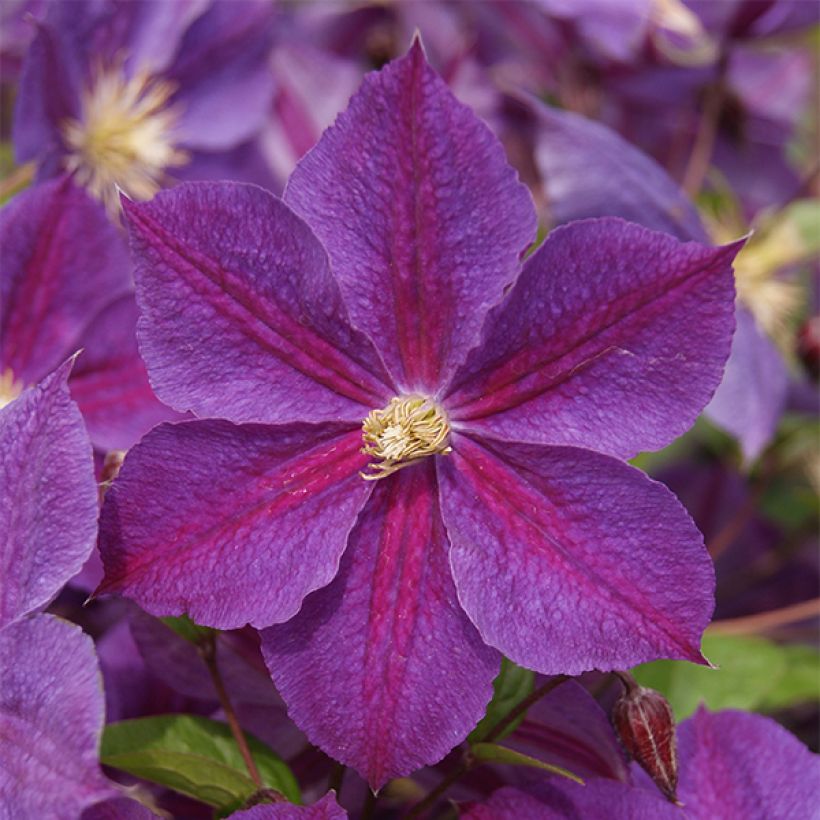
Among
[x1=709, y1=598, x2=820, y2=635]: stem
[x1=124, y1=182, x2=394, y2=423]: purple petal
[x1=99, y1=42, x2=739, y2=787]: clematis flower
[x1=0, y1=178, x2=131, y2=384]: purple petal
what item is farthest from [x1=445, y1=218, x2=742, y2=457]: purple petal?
[x1=709, y1=598, x2=820, y2=635]: stem

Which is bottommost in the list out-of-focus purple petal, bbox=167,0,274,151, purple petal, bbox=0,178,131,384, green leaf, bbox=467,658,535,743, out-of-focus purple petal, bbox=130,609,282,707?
green leaf, bbox=467,658,535,743

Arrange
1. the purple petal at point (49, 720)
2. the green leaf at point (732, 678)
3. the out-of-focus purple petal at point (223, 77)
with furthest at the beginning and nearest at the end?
the out-of-focus purple petal at point (223, 77)
the green leaf at point (732, 678)
the purple petal at point (49, 720)

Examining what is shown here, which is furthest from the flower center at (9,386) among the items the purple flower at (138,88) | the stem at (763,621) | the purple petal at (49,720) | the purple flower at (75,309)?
the stem at (763,621)

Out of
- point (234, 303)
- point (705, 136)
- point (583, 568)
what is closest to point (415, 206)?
point (234, 303)

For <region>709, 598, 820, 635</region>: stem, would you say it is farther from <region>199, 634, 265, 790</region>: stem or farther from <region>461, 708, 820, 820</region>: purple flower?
<region>199, 634, 265, 790</region>: stem

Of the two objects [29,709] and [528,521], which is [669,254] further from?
[29,709]

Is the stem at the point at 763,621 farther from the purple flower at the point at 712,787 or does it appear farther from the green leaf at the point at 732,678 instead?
the purple flower at the point at 712,787
